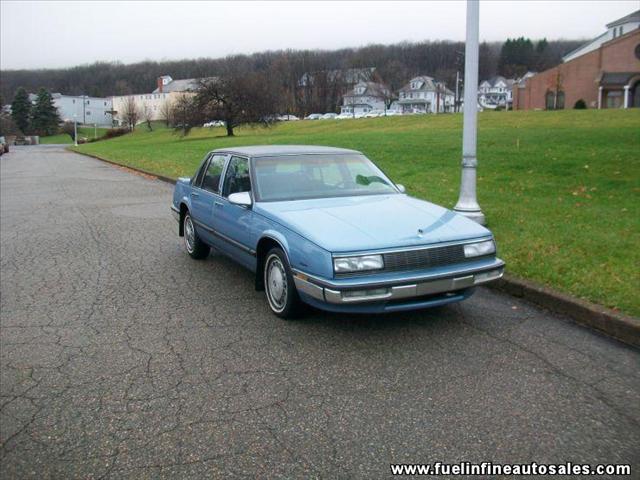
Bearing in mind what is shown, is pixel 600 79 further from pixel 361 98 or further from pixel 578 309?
pixel 361 98

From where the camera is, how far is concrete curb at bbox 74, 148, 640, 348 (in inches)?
177

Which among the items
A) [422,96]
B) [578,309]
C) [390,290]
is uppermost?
[422,96]

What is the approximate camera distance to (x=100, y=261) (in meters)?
7.46

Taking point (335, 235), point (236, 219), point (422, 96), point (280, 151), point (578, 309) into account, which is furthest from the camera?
point (422, 96)

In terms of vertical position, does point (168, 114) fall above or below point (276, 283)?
above

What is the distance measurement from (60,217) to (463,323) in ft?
30.1

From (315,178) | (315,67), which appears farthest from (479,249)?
(315,67)

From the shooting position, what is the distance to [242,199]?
5484mm

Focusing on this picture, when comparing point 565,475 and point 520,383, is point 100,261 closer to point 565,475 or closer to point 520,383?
point 520,383

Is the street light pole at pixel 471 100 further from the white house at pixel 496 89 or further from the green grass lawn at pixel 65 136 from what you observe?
the white house at pixel 496 89

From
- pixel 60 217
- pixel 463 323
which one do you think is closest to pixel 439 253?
pixel 463 323

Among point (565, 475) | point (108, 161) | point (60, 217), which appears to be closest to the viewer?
point (565, 475)

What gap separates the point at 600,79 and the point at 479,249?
60.6 meters

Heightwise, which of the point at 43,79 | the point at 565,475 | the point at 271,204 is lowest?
the point at 565,475
